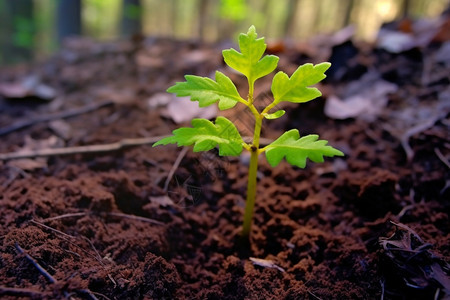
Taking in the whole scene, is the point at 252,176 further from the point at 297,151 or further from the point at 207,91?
the point at 207,91

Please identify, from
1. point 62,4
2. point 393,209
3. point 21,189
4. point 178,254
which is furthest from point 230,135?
point 62,4

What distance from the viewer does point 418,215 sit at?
5.16 ft

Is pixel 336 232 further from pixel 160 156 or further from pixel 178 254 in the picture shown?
pixel 160 156

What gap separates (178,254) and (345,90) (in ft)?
6.45

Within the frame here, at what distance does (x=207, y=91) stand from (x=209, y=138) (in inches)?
7.2

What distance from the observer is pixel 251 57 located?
1.32 m

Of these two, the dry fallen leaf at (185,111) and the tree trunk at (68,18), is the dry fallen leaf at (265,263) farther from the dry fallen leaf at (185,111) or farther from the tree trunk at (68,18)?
the tree trunk at (68,18)

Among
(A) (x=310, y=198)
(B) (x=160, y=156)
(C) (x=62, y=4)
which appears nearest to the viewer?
(A) (x=310, y=198)

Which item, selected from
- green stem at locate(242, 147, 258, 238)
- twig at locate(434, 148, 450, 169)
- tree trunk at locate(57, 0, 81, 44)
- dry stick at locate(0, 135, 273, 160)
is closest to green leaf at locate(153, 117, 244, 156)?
green stem at locate(242, 147, 258, 238)

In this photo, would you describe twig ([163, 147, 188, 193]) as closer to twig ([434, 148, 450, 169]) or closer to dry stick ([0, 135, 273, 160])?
dry stick ([0, 135, 273, 160])

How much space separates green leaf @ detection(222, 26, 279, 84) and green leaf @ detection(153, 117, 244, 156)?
233 mm

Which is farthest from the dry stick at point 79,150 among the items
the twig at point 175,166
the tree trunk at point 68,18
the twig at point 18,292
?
the tree trunk at point 68,18

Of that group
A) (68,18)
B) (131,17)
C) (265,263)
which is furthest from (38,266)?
(68,18)

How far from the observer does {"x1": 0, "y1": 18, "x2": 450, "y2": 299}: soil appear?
128cm
